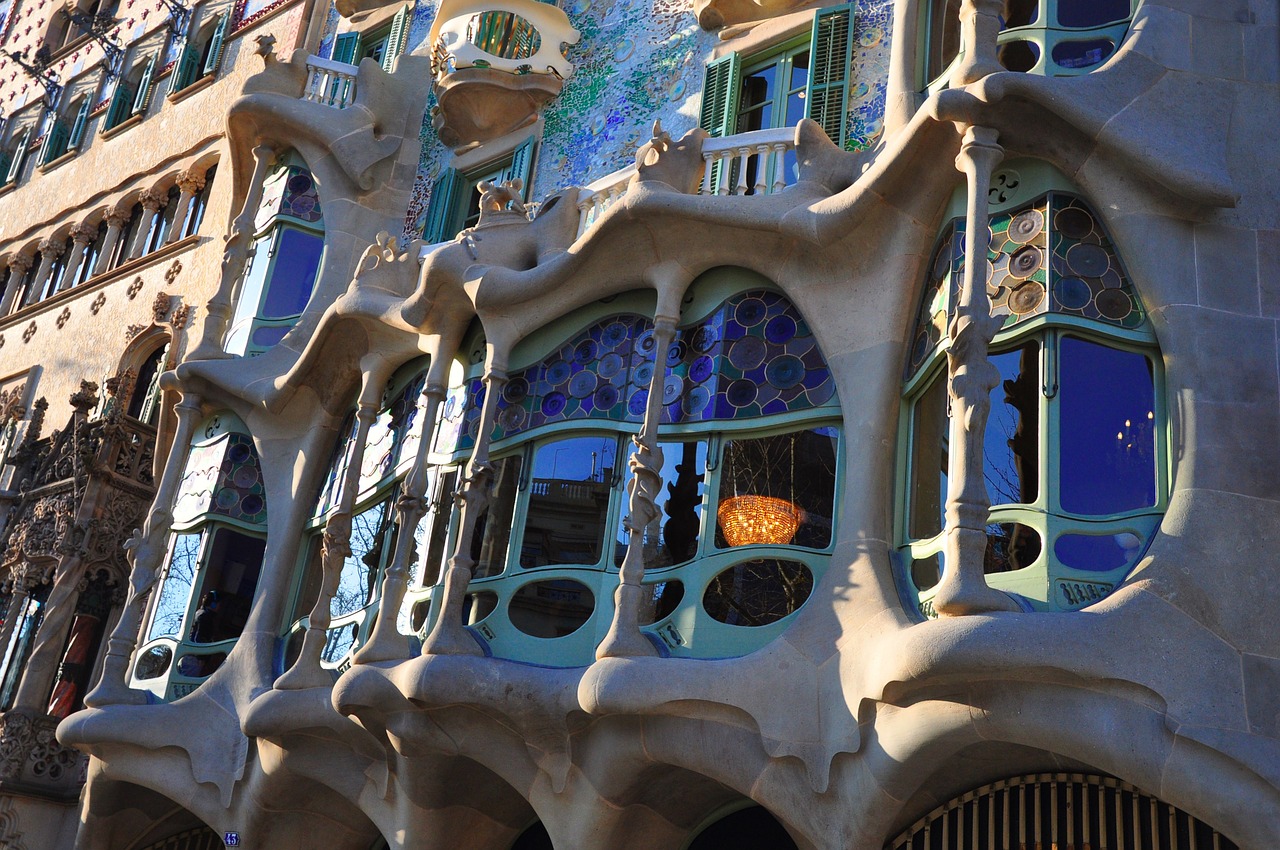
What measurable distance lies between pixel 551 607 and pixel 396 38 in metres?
8.90

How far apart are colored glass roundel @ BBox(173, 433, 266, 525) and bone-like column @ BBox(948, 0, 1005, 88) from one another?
792 cm

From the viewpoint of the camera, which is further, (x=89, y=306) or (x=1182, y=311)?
(x=89, y=306)

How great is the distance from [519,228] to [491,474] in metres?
2.31

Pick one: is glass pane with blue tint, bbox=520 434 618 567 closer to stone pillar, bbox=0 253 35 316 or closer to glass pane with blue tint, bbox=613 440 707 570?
glass pane with blue tint, bbox=613 440 707 570

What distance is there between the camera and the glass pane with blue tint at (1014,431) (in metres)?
8.68

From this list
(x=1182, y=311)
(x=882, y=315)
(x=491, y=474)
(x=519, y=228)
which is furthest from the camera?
(x=519, y=228)

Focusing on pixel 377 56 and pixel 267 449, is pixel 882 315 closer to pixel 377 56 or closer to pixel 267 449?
pixel 267 449

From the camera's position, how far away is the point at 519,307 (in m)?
11.7

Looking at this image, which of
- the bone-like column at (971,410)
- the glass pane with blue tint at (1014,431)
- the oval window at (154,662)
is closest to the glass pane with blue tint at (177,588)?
the oval window at (154,662)

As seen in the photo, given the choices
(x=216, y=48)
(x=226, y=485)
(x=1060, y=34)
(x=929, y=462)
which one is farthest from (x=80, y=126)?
(x=929, y=462)

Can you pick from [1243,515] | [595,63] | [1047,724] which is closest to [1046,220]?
[1243,515]

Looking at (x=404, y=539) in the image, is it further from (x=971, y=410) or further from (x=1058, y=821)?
(x=1058, y=821)

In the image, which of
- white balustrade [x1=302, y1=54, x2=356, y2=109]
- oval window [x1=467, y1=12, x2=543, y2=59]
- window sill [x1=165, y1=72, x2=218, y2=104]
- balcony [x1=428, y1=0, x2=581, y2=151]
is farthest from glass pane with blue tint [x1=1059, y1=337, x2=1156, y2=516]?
window sill [x1=165, y1=72, x2=218, y2=104]

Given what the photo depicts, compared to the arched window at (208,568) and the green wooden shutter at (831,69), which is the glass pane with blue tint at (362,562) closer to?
the arched window at (208,568)
